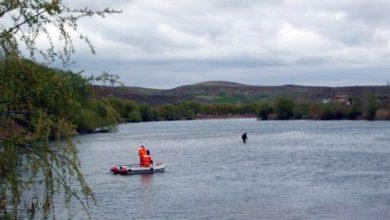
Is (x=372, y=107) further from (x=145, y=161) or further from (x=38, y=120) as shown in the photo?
(x=38, y=120)

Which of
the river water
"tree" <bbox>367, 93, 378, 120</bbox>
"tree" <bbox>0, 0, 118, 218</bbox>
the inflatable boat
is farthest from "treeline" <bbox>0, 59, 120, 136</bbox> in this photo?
"tree" <bbox>367, 93, 378, 120</bbox>

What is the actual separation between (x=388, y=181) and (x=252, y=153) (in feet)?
103

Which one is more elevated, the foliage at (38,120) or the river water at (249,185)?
the foliage at (38,120)

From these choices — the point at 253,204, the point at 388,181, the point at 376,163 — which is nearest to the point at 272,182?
the point at 388,181

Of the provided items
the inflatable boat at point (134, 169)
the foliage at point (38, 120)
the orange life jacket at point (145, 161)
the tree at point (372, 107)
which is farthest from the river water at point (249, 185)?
the tree at point (372, 107)

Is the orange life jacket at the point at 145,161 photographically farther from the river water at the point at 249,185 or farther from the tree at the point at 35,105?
the tree at the point at 35,105

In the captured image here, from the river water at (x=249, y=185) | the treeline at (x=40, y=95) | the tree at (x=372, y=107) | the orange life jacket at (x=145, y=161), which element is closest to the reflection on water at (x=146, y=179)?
the river water at (x=249, y=185)

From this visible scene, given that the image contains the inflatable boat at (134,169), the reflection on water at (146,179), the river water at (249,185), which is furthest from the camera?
the inflatable boat at (134,169)

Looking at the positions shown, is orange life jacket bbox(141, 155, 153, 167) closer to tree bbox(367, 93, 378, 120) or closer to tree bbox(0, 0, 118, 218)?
tree bbox(0, 0, 118, 218)

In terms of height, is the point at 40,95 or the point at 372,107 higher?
the point at 372,107

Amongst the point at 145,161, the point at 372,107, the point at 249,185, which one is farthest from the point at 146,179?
the point at 372,107

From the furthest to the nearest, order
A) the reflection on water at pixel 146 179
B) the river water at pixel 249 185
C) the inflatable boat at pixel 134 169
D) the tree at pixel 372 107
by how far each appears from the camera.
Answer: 1. the tree at pixel 372 107
2. the inflatable boat at pixel 134 169
3. the reflection on water at pixel 146 179
4. the river water at pixel 249 185

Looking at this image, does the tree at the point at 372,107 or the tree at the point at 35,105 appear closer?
the tree at the point at 35,105

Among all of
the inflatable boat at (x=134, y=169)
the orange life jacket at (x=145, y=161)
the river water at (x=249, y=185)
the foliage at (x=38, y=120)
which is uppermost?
the foliage at (x=38, y=120)
